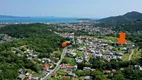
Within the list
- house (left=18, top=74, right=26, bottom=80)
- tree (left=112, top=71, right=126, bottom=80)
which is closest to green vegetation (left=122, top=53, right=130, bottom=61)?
tree (left=112, top=71, right=126, bottom=80)

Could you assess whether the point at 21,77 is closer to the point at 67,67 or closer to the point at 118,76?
the point at 67,67

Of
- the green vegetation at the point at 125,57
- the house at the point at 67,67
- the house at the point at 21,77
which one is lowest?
the house at the point at 67,67

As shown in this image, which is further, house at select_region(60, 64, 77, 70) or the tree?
house at select_region(60, 64, 77, 70)

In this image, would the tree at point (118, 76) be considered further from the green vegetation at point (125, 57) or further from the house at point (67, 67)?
the green vegetation at point (125, 57)

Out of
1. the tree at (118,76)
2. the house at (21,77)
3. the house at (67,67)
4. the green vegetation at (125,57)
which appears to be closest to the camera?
the tree at (118,76)

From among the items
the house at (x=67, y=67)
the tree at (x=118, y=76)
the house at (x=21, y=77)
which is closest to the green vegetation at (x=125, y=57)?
the house at (x=67, y=67)

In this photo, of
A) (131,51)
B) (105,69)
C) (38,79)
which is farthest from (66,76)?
(131,51)

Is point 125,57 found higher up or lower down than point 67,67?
higher up

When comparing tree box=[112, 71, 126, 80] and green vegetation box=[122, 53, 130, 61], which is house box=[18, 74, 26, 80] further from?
green vegetation box=[122, 53, 130, 61]

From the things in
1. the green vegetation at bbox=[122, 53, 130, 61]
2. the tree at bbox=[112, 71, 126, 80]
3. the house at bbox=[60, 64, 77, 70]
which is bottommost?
the house at bbox=[60, 64, 77, 70]

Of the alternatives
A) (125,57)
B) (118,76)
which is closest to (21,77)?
(118,76)

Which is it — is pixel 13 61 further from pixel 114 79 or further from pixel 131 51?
pixel 131 51
